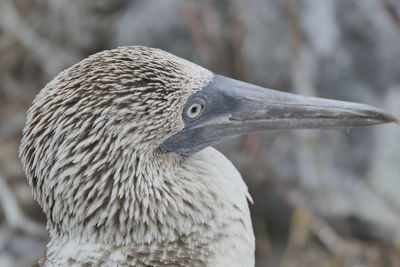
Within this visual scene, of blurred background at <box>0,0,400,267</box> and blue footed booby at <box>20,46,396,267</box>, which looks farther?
blurred background at <box>0,0,400,267</box>

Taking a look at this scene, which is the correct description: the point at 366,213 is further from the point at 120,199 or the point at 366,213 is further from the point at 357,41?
the point at 120,199

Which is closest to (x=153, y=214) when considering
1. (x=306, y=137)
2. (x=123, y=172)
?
(x=123, y=172)

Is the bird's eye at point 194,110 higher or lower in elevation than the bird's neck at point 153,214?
higher

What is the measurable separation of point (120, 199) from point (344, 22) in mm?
3017

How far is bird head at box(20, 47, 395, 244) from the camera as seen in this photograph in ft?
8.25

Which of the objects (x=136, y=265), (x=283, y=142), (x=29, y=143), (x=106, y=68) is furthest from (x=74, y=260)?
(x=283, y=142)

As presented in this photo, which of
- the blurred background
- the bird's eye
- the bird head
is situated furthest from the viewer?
the blurred background

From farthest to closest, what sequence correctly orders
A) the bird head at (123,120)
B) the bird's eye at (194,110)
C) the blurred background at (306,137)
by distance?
the blurred background at (306,137), the bird's eye at (194,110), the bird head at (123,120)

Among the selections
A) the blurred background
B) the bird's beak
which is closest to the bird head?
the bird's beak

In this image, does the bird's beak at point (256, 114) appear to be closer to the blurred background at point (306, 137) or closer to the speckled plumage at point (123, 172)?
the speckled plumage at point (123, 172)

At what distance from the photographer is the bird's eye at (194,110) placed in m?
2.67

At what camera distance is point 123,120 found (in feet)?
8.25

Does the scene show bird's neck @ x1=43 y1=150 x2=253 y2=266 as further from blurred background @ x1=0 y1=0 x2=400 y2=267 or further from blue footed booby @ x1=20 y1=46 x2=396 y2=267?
blurred background @ x1=0 y1=0 x2=400 y2=267

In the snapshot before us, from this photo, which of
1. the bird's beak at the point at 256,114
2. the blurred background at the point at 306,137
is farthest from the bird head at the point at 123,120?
the blurred background at the point at 306,137
